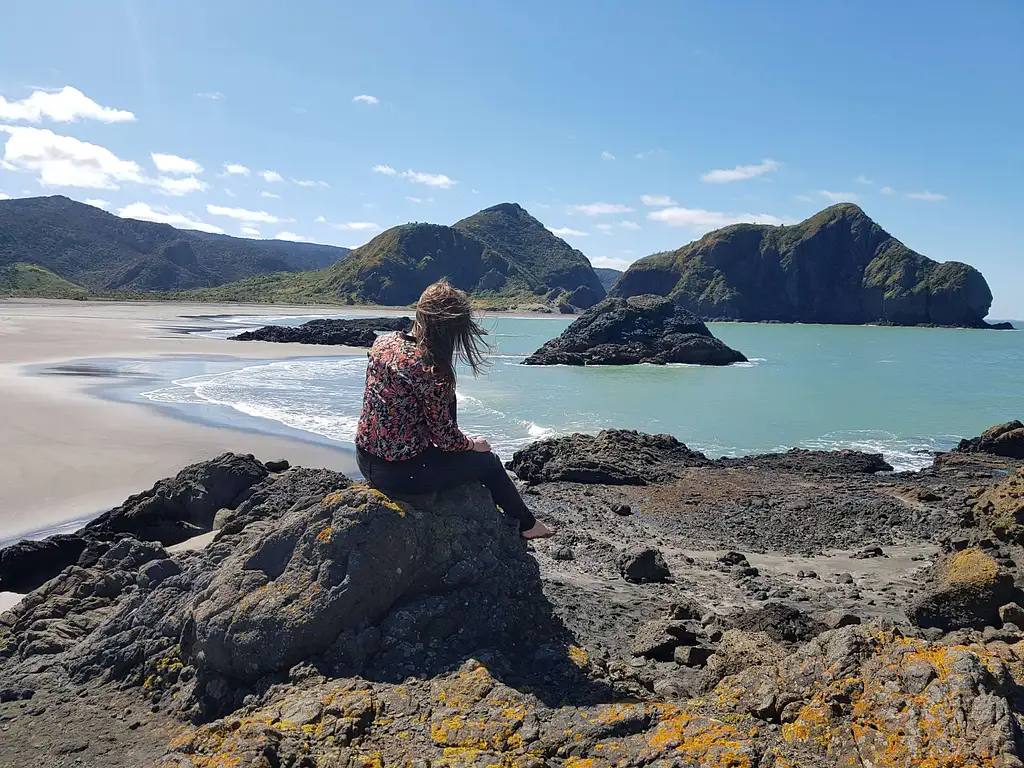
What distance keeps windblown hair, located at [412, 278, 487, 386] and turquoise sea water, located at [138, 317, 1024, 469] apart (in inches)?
559

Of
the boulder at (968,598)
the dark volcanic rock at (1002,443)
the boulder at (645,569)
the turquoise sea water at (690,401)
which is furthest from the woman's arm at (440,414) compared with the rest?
the dark volcanic rock at (1002,443)

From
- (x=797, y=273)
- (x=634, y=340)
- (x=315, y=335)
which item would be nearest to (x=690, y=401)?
(x=634, y=340)

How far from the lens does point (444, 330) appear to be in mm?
4418

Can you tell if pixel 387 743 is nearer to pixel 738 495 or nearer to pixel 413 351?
pixel 413 351

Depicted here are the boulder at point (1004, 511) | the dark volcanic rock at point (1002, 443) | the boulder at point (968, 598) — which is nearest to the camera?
the boulder at point (968, 598)

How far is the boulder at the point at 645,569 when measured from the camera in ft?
24.0

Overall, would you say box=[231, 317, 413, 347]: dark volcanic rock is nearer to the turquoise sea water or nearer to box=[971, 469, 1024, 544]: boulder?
the turquoise sea water

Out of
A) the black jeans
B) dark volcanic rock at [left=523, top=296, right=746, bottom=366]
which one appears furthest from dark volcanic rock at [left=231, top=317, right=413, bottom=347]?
the black jeans

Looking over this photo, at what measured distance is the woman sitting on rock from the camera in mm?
4402

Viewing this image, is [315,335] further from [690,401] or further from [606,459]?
[606,459]

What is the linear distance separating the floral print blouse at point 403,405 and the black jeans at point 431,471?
0.20 feet

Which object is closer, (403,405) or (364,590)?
(364,590)

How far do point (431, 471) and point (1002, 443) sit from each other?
63.3 ft

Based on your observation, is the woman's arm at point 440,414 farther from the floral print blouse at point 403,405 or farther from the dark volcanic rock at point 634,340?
the dark volcanic rock at point 634,340
